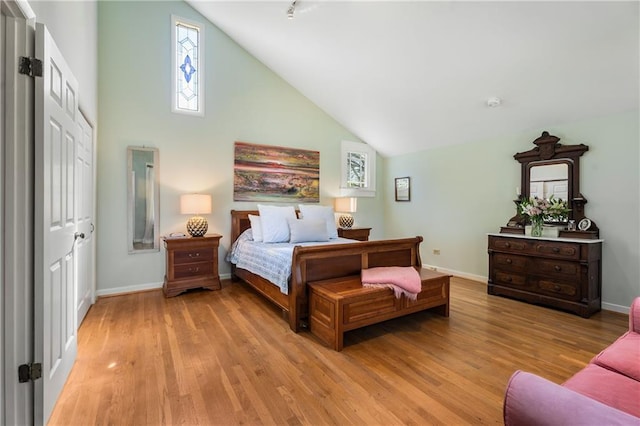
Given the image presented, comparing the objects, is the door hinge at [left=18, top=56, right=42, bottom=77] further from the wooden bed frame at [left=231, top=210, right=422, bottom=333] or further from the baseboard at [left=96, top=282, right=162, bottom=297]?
the baseboard at [left=96, top=282, right=162, bottom=297]

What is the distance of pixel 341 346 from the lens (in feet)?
7.76

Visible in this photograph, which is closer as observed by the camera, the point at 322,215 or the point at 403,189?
the point at 322,215

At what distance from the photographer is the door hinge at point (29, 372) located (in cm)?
140

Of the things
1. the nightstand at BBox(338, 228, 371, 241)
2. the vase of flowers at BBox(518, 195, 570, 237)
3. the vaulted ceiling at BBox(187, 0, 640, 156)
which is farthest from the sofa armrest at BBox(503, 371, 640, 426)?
the nightstand at BBox(338, 228, 371, 241)

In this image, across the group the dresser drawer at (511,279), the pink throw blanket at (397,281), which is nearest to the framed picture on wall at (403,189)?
the dresser drawer at (511,279)

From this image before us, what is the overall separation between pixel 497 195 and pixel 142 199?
4.92 meters

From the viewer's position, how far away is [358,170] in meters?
5.91

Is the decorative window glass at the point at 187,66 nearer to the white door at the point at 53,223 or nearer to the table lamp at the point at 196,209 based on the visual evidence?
the table lamp at the point at 196,209

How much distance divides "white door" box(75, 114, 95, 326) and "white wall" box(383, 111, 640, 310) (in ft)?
15.8

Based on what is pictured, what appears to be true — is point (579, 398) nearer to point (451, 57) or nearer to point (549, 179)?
point (451, 57)

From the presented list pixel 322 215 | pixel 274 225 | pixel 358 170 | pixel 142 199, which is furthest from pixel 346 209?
pixel 142 199

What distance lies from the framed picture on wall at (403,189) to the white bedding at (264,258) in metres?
2.11

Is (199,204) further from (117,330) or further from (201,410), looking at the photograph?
(201,410)

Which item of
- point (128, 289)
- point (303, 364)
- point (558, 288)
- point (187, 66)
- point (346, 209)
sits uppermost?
point (187, 66)
